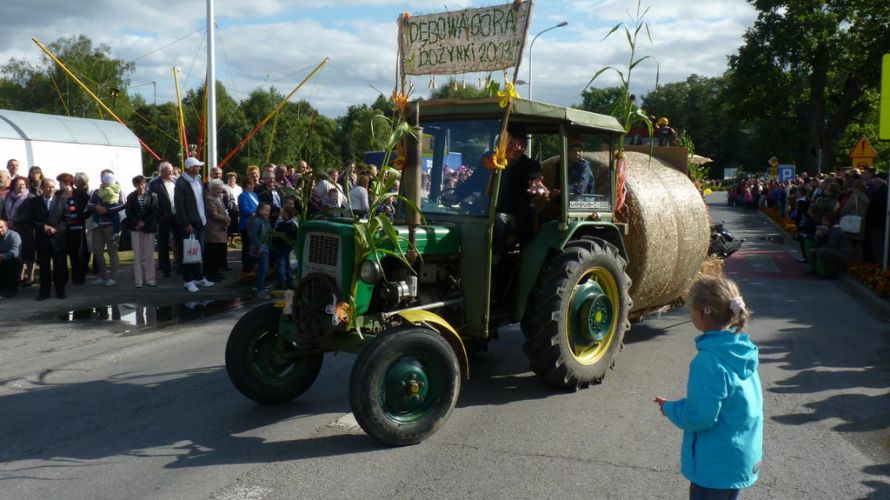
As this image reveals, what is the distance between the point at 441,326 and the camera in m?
5.52

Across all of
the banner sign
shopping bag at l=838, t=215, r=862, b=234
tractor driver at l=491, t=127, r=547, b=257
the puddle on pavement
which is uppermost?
the banner sign

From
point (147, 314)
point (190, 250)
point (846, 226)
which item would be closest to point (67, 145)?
point (190, 250)

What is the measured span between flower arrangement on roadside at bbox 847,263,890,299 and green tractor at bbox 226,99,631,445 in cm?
657

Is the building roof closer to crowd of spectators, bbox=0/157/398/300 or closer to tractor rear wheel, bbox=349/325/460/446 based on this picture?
crowd of spectators, bbox=0/157/398/300

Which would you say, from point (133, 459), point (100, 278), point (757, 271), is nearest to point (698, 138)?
point (757, 271)

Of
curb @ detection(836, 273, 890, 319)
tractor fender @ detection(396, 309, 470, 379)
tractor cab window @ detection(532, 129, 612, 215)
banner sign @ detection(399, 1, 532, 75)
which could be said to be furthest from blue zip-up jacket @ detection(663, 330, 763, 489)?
curb @ detection(836, 273, 890, 319)

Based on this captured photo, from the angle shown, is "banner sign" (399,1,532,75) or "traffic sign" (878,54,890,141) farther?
"traffic sign" (878,54,890,141)

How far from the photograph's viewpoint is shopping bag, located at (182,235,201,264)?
12.0 meters

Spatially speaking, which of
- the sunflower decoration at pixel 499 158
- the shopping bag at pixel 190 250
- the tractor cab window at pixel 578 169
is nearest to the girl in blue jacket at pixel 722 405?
the sunflower decoration at pixel 499 158

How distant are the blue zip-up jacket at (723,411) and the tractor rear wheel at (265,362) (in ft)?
11.8

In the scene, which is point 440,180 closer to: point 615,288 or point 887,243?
point 615,288

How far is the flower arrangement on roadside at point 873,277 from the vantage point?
11688mm

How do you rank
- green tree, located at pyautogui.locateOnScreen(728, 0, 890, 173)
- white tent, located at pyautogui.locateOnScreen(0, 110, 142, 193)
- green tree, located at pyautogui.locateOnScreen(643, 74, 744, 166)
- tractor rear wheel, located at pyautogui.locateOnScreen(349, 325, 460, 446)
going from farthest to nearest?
1. green tree, located at pyautogui.locateOnScreen(643, 74, 744, 166)
2. green tree, located at pyautogui.locateOnScreen(728, 0, 890, 173)
3. white tent, located at pyautogui.locateOnScreen(0, 110, 142, 193)
4. tractor rear wheel, located at pyautogui.locateOnScreen(349, 325, 460, 446)

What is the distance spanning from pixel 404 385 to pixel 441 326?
0.56 meters
